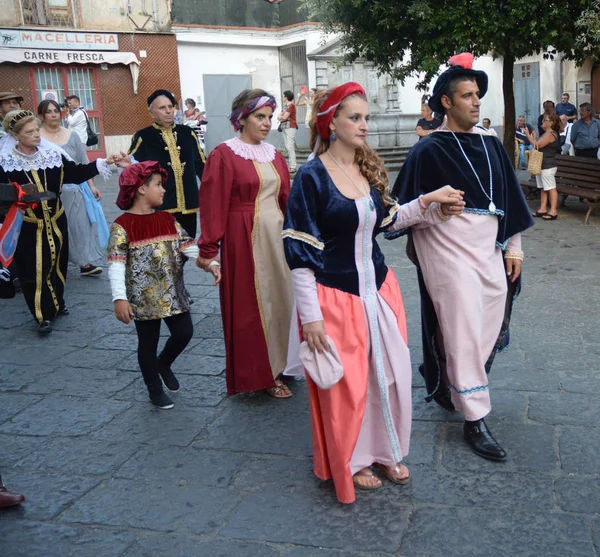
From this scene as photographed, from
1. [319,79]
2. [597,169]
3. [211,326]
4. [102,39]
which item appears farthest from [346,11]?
[102,39]

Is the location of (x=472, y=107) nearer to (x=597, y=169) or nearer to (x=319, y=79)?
(x=597, y=169)

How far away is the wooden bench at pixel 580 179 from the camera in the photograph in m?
10.2

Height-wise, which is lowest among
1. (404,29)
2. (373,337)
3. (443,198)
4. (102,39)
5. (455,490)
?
(455,490)

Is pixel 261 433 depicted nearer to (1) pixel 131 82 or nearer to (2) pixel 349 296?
(2) pixel 349 296

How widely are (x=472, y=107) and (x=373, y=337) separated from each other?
127 centimetres

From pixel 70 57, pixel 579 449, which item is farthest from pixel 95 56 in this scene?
pixel 579 449

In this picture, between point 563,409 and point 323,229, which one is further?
point 563,409

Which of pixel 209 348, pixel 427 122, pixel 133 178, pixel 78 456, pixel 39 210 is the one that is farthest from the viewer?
pixel 427 122

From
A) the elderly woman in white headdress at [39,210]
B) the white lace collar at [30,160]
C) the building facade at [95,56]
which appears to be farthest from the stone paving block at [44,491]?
the building facade at [95,56]

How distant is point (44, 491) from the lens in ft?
11.3

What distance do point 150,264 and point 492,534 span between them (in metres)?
2.35

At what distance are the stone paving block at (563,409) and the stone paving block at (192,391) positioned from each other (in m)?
1.85

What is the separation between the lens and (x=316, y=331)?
3098 mm

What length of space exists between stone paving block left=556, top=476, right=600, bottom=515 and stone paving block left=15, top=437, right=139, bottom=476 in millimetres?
2087
